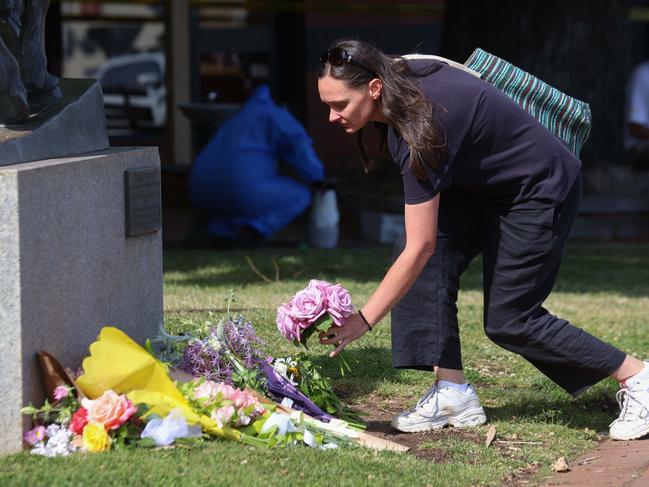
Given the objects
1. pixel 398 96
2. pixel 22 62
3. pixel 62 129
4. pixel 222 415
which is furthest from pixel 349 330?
pixel 22 62

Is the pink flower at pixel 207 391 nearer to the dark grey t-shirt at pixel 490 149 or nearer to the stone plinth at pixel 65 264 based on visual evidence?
the stone plinth at pixel 65 264

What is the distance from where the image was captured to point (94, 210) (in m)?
4.17

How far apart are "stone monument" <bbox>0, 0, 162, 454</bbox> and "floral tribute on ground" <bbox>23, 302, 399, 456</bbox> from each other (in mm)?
149

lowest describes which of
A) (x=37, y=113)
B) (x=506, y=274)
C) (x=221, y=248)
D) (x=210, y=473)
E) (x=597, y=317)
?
(x=221, y=248)

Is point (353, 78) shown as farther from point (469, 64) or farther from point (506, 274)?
point (506, 274)

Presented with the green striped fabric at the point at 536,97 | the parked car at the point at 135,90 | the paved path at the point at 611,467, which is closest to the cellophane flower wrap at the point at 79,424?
the paved path at the point at 611,467

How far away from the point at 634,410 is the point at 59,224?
2.27 metres

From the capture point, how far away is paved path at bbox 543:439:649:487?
12.9 feet

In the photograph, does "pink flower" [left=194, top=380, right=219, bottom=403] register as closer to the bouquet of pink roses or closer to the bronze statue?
the bouquet of pink roses

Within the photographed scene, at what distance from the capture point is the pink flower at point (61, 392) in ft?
12.5

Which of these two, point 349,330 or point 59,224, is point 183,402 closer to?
point 349,330

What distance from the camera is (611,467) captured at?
13.5ft

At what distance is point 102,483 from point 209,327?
1126 mm

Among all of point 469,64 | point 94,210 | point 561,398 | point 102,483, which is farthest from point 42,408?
point 561,398
